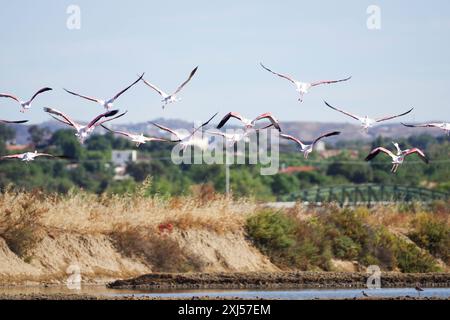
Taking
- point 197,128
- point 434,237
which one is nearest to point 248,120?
point 197,128

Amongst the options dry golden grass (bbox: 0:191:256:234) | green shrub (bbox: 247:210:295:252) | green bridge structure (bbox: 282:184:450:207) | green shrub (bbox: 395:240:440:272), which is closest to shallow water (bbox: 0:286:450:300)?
dry golden grass (bbox: 0:191:256:234)

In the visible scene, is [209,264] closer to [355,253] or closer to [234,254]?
[234,254]

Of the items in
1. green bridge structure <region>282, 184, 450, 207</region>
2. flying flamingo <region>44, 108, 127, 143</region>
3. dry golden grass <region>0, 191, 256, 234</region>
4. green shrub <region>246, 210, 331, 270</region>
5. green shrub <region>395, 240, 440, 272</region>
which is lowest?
green bridge structure <region>282, 184, 450, 207</region>

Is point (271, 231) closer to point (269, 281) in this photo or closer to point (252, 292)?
point (269, 281)

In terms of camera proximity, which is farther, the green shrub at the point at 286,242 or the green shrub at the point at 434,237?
the green shrub at the point at 434,237

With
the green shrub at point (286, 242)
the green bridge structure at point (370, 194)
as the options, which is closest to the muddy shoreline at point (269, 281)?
the green shrub at point (286, 242)

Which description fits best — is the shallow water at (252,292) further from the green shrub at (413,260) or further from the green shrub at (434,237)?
the green shrub at (434,237)

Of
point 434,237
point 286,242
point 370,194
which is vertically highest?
point 286,242

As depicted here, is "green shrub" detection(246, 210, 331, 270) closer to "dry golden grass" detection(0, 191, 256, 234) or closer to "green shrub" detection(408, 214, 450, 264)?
"dry golden grass" detection(0, 191, 256, 234)

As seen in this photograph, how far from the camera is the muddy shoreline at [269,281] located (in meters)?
35.2

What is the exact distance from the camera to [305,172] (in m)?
130

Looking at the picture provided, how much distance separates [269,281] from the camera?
118 feet

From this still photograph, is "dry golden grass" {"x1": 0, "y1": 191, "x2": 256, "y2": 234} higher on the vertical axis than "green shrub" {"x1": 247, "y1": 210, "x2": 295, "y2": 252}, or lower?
higher

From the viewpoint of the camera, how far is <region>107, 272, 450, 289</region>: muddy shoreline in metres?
35.2
